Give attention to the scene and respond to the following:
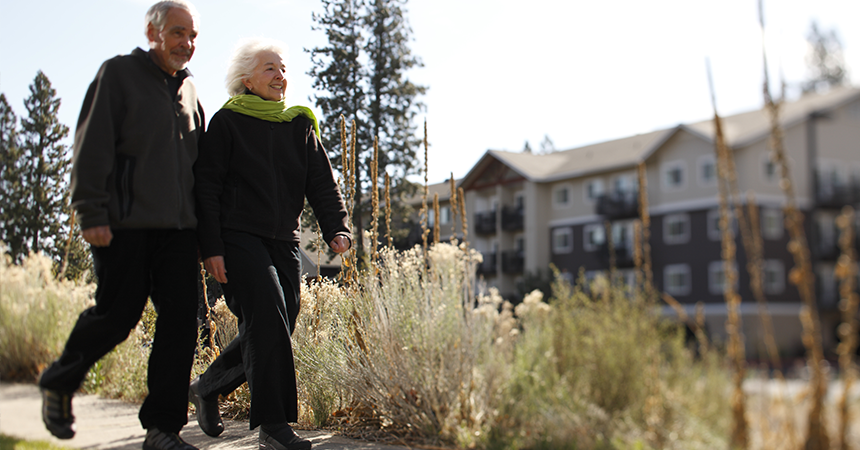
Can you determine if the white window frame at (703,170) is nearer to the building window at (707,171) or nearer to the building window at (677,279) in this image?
the building window at (707,171)

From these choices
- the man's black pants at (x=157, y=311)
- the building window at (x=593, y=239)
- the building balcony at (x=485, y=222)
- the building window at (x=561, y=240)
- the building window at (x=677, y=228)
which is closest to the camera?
the building window at (x=677, y=228)

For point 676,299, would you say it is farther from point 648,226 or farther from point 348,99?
point 348,99

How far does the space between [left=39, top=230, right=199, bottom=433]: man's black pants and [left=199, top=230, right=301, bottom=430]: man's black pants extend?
0.56ft

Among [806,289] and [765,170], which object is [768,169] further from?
[806,289]

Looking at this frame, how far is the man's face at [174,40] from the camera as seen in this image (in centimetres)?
254

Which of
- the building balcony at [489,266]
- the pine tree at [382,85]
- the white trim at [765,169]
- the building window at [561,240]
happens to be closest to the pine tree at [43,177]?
the white trim at [765,169]

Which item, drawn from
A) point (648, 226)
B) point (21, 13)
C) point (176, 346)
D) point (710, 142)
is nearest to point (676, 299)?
point (648, 226)

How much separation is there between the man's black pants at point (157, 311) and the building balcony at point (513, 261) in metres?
34.1

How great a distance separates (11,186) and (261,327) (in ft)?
4.57

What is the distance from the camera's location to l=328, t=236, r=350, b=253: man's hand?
2.96 meters

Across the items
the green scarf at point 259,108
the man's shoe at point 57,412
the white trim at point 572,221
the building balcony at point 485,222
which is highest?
the building balcony at point 485,222

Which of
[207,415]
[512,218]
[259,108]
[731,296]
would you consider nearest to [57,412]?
[207,415]

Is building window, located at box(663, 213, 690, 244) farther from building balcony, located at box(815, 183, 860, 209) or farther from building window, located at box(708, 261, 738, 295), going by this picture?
building balcony, located at box(815, 183, 860, 209)

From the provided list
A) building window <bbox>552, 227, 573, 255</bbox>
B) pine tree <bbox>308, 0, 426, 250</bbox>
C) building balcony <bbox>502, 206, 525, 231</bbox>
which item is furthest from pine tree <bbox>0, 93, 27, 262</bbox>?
building balcony <bbox>502, 206, 525, 231</bbox>
